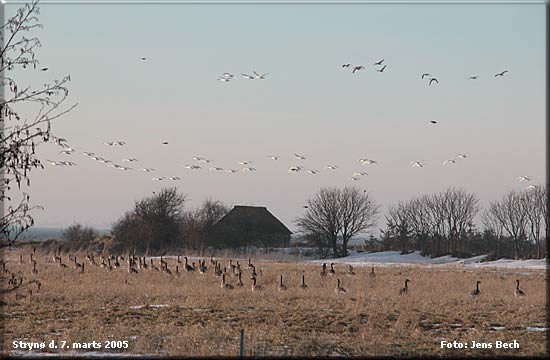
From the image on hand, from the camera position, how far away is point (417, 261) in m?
58.2

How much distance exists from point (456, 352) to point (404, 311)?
581 cm

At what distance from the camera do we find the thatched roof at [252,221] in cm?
6956

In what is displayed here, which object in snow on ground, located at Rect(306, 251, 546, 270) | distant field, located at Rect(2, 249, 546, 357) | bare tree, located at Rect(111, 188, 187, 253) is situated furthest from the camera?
bare tree, located at Rect(111, 188, 187, 253)

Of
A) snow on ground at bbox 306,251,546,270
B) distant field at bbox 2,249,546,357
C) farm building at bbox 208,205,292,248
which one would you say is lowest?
distant field at bbox 2,249,546,357

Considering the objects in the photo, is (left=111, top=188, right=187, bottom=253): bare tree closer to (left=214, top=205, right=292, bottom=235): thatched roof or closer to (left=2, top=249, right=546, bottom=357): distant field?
(left=214, top=205, right=292, bottom=235): thatched roof

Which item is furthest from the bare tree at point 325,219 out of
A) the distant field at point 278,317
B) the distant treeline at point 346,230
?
the distant field at point 278,317

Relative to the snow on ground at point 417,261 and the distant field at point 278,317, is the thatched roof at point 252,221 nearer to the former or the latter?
the snow on ground at point 417,261

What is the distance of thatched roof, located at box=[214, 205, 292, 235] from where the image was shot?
69.6 m

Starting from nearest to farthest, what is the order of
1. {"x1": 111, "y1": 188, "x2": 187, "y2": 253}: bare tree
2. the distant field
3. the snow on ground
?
the distant field, the snow on ground, {"x1": 111, "y1": 188, "x2": 187, "y2": 253}: bare tree

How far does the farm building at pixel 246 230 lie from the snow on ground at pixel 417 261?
7.75 meters

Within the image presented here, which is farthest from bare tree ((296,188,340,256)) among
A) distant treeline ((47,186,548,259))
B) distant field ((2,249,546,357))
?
distant field ((2,249,546,357))

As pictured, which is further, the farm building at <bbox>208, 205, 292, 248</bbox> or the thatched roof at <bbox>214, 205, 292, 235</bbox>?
the thatched roof at <bbox>214, 205, 292, 235</bbox>

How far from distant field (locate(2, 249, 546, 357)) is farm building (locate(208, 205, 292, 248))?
38396 millimetres

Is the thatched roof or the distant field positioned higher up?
the thatched roof
